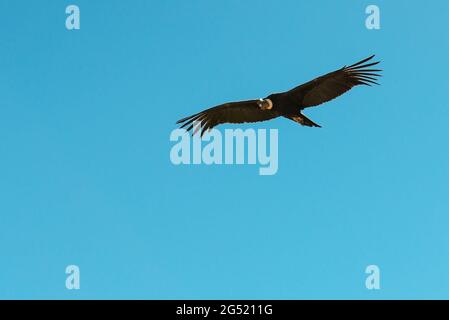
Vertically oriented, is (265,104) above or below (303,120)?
above

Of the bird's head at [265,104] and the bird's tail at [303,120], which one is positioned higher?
the bird's head at [265,104]

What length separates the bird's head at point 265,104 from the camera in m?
16.1

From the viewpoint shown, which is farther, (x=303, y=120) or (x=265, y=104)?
(x=265, y=104)

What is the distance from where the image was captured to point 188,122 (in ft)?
54.7

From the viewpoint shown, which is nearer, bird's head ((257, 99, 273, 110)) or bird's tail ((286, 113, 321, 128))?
bird's tail ((286, 113, 321, 128))

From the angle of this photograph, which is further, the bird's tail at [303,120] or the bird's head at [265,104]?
the bird's head at [265,104]

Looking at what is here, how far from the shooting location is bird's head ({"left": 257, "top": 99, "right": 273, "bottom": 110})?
16.1m

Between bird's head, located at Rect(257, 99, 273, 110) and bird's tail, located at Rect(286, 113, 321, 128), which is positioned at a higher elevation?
bird's head, located at Rect(257, 99, 273, 110)

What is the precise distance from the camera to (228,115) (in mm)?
17078

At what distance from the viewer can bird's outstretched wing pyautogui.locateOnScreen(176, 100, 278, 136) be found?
16719mm

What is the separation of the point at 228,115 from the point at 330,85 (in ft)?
10.0
